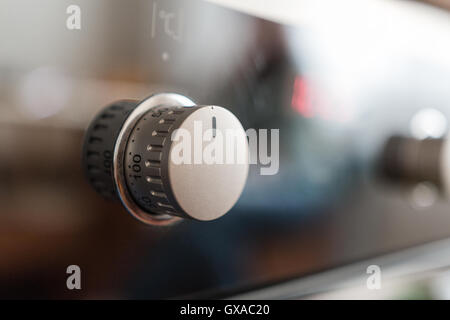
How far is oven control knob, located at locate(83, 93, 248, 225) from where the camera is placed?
0.22m

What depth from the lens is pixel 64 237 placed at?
247mm

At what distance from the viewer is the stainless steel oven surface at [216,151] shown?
235mm

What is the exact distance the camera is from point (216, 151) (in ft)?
0.76

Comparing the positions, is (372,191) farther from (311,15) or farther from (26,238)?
(26,238)

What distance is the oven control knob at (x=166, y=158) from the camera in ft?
0.73

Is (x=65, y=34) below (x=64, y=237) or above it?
above

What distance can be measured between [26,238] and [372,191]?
0.28 m

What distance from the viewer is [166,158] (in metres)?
0.22

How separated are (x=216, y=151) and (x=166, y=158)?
26 mm

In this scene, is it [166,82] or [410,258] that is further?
[410,258]

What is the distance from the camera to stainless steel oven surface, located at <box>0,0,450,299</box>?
9.2 inches

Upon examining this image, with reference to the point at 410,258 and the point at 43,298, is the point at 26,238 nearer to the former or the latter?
the point at 43,298

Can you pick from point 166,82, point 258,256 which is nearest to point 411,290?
point 258,256

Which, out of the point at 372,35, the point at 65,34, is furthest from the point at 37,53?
the point at 372,35
